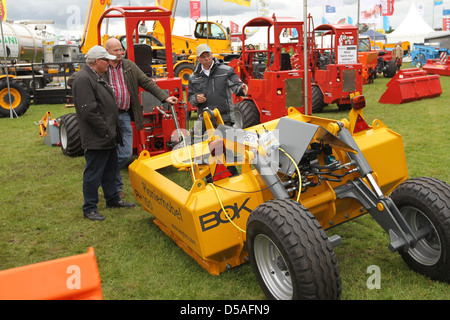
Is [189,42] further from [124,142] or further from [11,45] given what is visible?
[124,142]

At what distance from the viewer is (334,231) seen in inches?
165

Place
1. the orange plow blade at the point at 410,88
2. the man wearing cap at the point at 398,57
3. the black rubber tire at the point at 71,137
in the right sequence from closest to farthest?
the black rubber tire at the point at 71,137 → the orange plow blade at the point at 410,88 → the man wearing cap at the point at 398,57

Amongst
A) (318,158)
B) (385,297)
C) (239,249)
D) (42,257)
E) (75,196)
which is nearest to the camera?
(385,297)

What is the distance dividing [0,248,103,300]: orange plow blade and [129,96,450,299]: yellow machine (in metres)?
1.24

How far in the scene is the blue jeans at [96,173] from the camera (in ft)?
15.6

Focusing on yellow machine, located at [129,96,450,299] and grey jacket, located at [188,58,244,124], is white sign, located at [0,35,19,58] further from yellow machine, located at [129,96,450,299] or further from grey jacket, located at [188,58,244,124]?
yellow machine, located at [129,96,450,299]

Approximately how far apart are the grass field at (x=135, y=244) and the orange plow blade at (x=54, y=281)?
154 centimetres

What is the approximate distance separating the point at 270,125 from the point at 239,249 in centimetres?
147

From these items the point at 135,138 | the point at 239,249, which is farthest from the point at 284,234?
the point at 135,138

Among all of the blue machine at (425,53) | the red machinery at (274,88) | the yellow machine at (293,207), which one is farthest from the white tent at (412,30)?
the yellow machine at (293,207)

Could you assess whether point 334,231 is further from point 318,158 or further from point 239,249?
point 239,249

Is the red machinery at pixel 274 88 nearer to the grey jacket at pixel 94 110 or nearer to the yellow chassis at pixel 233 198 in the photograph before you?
the grey jacket at pixel 94 110

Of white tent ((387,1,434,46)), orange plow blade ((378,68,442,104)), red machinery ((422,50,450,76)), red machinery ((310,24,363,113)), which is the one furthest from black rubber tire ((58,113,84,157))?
white tent ((387,1,434,46))

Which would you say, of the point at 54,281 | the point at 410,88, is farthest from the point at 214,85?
the point at 410,88
